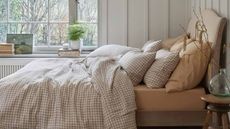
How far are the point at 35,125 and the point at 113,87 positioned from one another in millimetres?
675

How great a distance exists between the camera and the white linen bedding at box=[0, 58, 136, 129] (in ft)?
10.1

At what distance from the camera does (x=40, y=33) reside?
18.7 ft

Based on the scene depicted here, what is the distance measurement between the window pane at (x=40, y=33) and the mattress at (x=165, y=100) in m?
2.76

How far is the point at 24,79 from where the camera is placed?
3305 mm

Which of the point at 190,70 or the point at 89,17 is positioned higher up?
the point at 89,17

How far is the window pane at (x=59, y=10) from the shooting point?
5637 millimetres

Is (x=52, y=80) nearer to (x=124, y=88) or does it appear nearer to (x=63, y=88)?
(x=63, y=88)

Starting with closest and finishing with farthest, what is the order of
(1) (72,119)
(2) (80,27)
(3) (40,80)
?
(1) (72,119) < (3) (40,80) < (2) (80,27)

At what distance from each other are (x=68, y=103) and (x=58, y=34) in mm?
2727

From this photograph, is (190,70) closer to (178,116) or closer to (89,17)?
(178,116)

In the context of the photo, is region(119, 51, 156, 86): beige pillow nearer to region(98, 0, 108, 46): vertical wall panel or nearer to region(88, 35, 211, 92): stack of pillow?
region(88, 35, 211, 92): stack of pillow

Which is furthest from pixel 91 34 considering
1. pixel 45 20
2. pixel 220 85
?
pixel 220 85

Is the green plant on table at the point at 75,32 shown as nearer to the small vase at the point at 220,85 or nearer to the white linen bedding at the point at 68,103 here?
the white linen bedding at the point at 68,103

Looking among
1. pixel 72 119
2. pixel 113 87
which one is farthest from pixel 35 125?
→ pixel 113 87
